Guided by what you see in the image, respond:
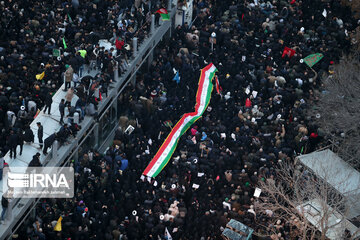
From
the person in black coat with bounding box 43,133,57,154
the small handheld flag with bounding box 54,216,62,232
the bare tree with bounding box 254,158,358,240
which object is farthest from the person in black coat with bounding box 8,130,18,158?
the bare tree with bounding box 254,158,358,240

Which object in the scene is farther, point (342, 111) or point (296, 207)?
point (342, 111)

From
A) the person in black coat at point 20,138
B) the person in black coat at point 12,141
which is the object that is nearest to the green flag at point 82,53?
the person in black coat at point 20,138

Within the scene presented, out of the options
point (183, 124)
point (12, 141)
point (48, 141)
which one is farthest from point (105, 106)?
point (12, 141)

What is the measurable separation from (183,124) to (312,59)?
961 centimetres

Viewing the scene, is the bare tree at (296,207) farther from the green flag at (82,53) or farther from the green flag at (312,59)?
the green flag at (82,53)

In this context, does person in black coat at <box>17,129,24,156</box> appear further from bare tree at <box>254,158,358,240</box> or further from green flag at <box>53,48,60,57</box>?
bare tree at <box>254,158,358,240</box>

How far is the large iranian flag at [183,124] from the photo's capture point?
3484 centimetres

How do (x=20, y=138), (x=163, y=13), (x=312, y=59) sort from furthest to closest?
1. (x=312, y=59)
2. (x=163, y=13)
3. (x=20, y=138)

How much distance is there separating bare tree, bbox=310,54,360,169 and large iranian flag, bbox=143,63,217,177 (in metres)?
5.56

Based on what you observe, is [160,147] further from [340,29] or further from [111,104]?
[340,29]

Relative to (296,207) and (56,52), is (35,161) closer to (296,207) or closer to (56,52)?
(56,52)

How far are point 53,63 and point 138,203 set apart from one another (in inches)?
371

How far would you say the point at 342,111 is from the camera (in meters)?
39.0

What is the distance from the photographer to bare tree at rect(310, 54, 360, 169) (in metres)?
37.8
